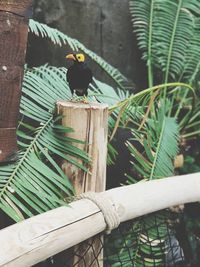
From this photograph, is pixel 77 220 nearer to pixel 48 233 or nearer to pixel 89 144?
pixel 48 233

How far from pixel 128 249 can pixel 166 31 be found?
2.23 meters

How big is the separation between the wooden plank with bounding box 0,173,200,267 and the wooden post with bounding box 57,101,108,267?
0.48 feet

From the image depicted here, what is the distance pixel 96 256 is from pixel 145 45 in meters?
2.34

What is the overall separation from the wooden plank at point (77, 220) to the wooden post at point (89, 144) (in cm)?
A: 15

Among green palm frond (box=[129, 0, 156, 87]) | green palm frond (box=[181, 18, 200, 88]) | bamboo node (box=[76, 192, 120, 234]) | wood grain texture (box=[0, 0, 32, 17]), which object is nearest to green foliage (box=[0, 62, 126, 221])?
bamboo node (box=[76, 192, 120, 234])

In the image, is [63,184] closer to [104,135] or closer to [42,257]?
[104,135]

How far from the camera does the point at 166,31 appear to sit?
370cm

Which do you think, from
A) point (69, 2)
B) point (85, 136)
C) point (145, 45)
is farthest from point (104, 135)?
point (145, 45)

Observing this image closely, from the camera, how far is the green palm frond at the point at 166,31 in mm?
3662

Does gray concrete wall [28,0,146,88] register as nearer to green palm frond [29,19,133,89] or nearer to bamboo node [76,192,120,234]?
green palm frond [29,19,133,89]

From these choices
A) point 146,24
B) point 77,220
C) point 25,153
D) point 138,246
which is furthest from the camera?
point 146,24

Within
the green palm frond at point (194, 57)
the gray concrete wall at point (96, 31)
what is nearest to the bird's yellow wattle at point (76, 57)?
the gray concrete wall at point (96, 31)

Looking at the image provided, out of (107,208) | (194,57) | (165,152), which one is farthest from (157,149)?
(194,57)

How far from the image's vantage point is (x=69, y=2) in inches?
131
